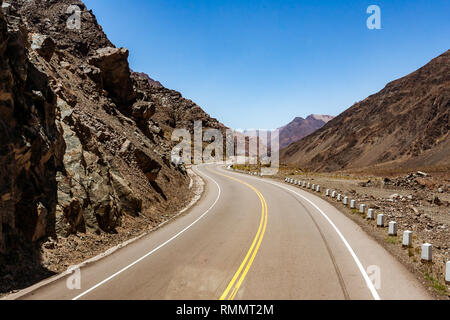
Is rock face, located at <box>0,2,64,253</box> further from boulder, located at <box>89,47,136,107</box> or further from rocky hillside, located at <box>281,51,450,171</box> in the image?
rocky hillside, located at <box>281,51,450,171</box>

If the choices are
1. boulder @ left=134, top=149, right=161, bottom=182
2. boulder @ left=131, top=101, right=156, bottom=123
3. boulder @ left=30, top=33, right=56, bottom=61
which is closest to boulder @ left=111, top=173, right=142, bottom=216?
boulder @ left=134, top=149, right=161, bottom=182

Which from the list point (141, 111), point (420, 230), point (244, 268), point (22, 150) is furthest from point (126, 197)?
point (141, 111)

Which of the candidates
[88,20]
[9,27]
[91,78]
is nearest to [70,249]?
[9,27]

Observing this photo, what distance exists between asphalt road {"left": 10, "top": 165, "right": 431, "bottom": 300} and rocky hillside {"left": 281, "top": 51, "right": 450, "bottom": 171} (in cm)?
5989

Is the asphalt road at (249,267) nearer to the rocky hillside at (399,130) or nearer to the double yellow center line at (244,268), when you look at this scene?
the double yellow center line at (244,268)

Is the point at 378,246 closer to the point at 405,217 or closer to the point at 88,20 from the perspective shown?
the point at 405,217

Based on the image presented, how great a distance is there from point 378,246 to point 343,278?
14.4ft

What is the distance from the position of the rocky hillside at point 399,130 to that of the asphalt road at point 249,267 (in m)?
59.9

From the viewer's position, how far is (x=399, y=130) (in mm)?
94438

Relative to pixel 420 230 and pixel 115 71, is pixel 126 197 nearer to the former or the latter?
pixel 420 230

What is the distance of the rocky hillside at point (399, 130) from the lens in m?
78.7

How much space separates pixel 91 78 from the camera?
30219 mm

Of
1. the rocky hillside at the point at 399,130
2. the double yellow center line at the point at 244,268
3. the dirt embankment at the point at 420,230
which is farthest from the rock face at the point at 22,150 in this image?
the rocky hillside at the point at 399,130

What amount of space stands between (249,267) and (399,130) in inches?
3962
